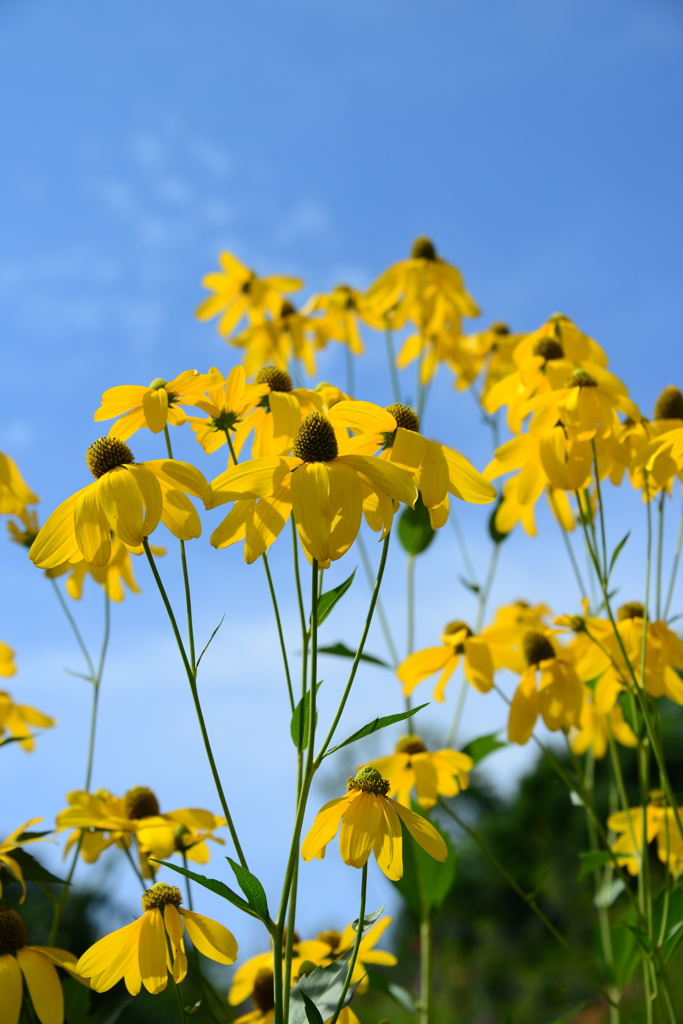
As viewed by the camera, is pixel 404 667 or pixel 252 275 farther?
pixel 252 275

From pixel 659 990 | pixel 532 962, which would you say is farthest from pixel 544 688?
pixel 532 962

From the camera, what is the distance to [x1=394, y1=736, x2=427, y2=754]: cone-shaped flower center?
1718 millimetres

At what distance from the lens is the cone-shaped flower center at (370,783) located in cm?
105

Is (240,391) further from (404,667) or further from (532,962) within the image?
(532,962)

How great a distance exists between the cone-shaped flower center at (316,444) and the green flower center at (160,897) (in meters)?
0.60

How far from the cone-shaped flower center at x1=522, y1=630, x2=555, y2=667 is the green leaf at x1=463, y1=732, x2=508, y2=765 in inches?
7.5

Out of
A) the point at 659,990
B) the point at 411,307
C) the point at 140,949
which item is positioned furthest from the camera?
the point at 411,307

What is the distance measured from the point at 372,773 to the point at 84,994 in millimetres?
621

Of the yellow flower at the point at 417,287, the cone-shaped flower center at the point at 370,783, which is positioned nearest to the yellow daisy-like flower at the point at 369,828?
the cone-shaped flower center at the point at 370,783

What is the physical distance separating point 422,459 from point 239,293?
6.91 ft

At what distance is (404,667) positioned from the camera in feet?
5.78

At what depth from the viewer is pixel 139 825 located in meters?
1.39

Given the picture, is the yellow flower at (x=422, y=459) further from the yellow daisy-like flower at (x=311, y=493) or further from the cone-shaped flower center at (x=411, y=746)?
the cone-shaped flower center at (x=411, y=746)

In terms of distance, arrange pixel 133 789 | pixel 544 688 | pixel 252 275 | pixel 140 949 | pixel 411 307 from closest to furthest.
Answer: pixel 140 949 → pixel 133 789 → pixel 544 688 → pixel 411 307 → pixel 252 275
